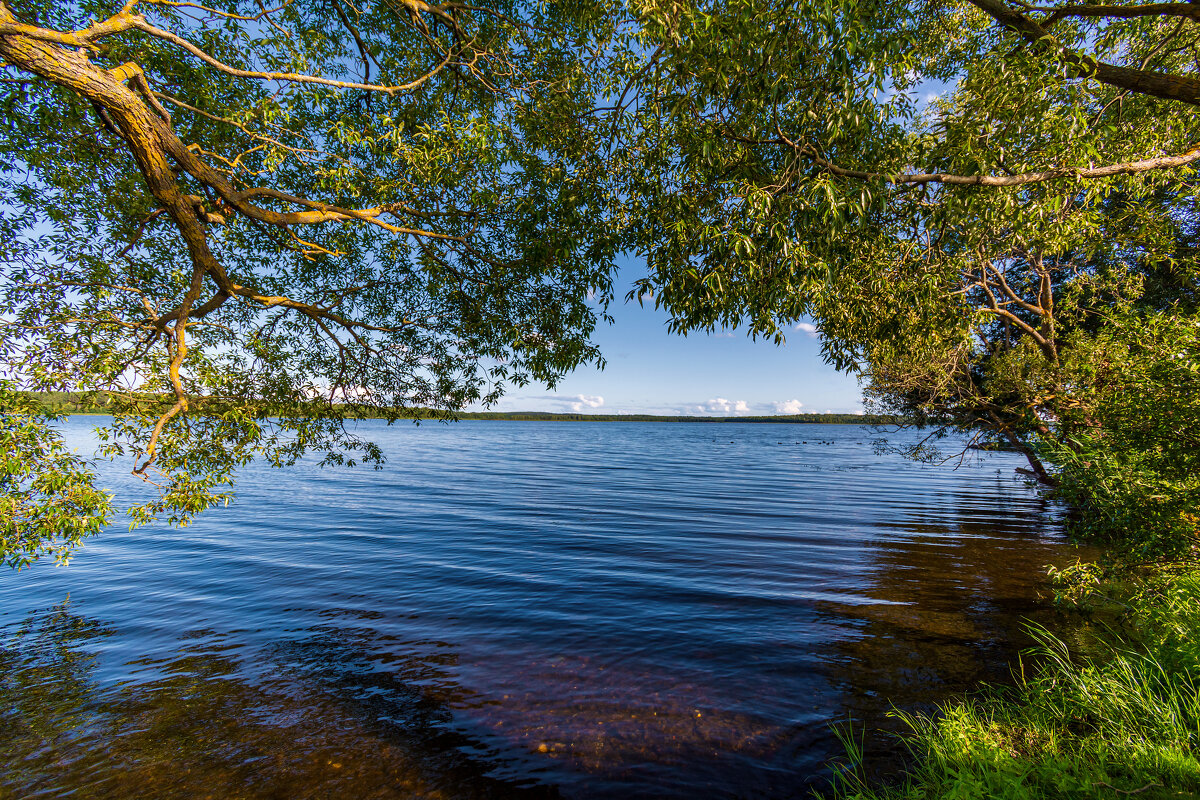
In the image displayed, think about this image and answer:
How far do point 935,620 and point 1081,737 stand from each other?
201 inches

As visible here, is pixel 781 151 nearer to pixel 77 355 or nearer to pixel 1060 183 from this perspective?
pixel 1060 183

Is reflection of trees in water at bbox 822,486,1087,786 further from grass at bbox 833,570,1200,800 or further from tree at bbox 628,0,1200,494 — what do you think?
tree at bbox 628,0,1200,494

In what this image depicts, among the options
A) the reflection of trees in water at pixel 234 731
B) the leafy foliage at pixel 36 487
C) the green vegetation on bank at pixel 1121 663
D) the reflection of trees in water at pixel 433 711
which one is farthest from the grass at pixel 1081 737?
the leafy foliage at pixel 36 487

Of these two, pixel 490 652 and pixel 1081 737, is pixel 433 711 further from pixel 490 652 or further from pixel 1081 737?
pixel 1081 737

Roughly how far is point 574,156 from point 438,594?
10.0 m

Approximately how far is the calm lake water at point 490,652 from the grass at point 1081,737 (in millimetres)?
835

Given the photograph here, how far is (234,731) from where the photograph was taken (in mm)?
6469

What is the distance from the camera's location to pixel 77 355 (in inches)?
272

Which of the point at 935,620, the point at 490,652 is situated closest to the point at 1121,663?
the point at 935,620

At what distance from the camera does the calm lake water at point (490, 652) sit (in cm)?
587

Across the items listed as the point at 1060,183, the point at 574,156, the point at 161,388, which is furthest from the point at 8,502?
the point at 1060,183

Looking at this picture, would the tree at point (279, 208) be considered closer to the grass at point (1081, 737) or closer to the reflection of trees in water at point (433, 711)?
the reflection of trees in water at point (433, 711)

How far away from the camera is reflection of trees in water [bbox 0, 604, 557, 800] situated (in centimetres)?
555

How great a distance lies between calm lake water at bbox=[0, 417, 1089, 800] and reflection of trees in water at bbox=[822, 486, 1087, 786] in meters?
0.06
